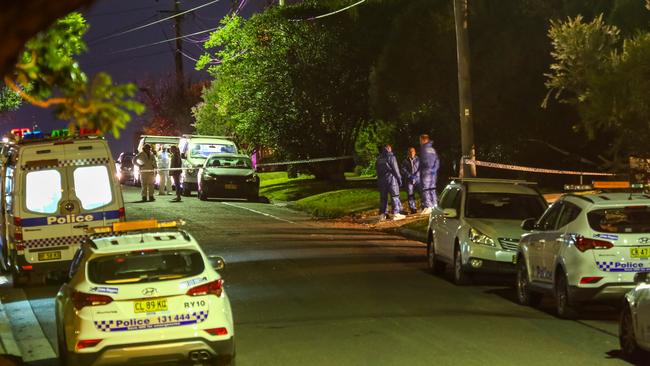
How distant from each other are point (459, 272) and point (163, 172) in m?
24.6

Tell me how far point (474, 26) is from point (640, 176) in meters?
8.86

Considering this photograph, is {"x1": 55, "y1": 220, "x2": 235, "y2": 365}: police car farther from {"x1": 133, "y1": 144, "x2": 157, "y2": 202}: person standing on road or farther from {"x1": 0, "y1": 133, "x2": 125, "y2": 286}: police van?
{"x1": 133, "y1": 144, "x2": 157, "y2": 202}: person standing on road

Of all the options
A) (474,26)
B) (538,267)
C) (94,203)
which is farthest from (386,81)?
(538,267)

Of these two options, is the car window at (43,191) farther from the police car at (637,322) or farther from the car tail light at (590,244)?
the police car at (637,322)

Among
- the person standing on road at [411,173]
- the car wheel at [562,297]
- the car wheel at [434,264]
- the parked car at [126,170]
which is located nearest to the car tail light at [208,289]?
the car wheel at [562,297]

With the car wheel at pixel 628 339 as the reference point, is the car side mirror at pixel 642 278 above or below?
above

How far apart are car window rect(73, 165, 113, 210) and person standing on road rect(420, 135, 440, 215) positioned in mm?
11393

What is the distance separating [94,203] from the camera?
18.2 metres

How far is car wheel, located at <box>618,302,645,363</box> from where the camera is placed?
10867 millimetres

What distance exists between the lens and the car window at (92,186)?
59.4 feet

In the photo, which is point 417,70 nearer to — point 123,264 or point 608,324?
point 608,324

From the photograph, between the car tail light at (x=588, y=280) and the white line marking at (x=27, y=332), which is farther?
the car tail light at (x=588, y=280)

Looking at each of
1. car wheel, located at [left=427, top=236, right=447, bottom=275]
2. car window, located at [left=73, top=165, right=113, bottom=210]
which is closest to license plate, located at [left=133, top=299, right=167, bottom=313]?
car window, located at [left=73, top=165, right=113, bottom=210]

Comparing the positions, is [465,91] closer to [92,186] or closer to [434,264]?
[434,264]
